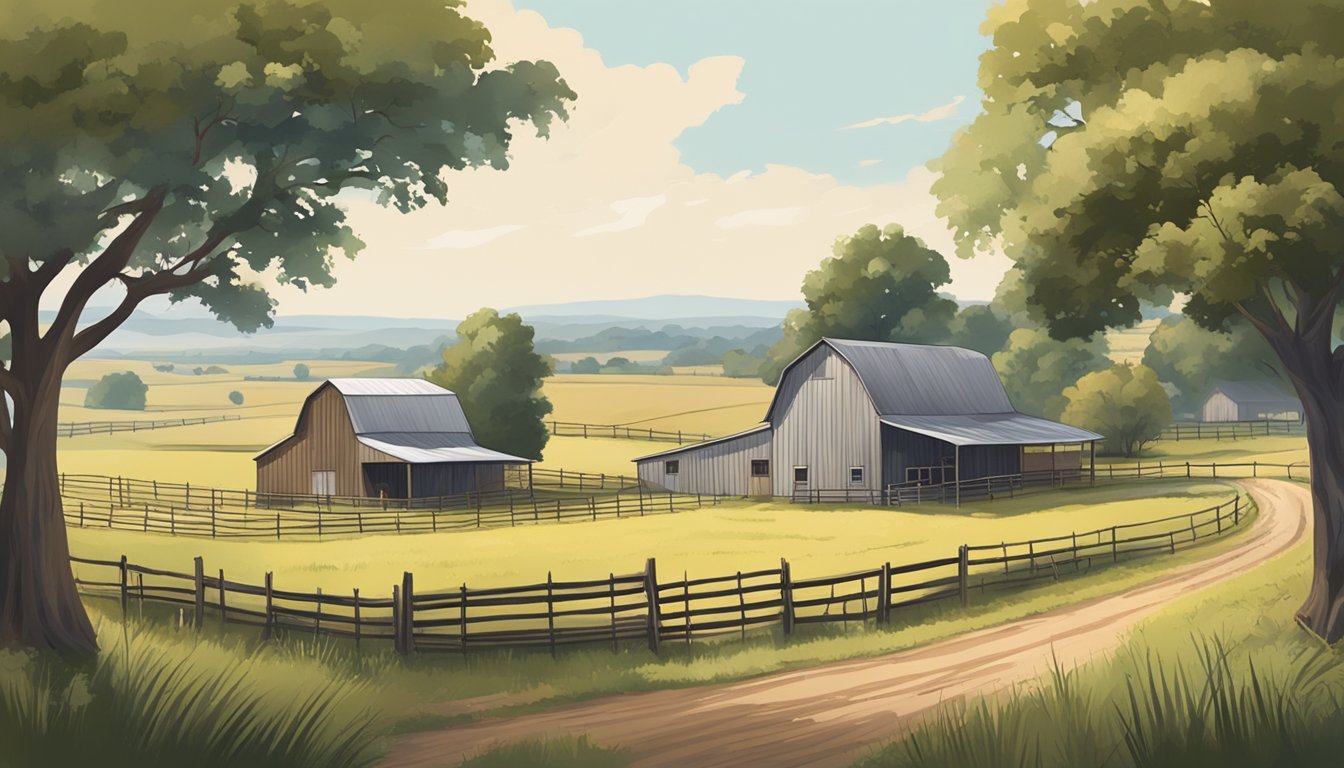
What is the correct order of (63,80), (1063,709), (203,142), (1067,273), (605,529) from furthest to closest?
(605,529) → (1067,273) → (203,142) → (63,80) → (1063,709)

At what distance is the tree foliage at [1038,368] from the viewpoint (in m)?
109

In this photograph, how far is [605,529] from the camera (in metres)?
53.4

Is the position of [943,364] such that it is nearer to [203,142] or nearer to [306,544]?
[306,544]

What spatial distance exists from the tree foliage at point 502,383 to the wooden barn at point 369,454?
882cm

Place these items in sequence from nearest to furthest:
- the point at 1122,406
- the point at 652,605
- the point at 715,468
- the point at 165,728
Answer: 1. the point at 165,728
2. the point at 652,605
3. the point at 715,468
4. the point at 1122,406

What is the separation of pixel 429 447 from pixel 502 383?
12508 millimetres

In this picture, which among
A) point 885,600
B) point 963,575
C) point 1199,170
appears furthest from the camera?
point 963,575

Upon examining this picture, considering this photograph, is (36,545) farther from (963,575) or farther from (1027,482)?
(1027,482)

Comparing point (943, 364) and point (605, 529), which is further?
point (943, 364)

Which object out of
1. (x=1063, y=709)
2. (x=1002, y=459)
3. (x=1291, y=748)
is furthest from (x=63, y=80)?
(x=1002, y=459)

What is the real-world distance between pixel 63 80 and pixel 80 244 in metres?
2.67

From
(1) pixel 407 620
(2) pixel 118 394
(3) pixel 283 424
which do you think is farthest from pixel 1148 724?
(2) pixel 118 394

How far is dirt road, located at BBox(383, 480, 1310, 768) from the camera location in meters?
16.3

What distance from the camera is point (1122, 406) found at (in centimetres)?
8794
